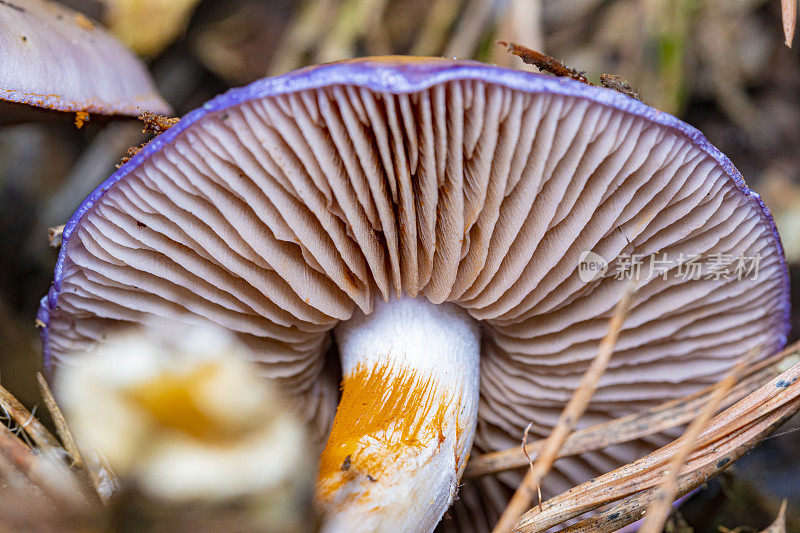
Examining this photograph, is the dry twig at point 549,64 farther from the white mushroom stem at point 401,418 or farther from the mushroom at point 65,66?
the mushroom at point 65,66

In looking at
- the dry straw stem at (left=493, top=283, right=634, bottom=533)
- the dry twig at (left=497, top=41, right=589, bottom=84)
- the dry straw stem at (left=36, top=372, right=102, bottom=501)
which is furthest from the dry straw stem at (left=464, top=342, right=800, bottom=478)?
the dry straw stem at (left=36, top=372, right=102, bottom=501)

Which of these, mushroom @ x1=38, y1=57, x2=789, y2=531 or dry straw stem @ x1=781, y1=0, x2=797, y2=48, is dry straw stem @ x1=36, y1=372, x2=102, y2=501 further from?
dry straw stem @ x1=781, y1=0, x2=797, y2=48

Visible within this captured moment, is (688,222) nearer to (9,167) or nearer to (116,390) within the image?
(116,390)

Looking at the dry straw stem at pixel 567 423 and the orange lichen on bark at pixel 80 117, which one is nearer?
the dry straw stem at pixel 567 423

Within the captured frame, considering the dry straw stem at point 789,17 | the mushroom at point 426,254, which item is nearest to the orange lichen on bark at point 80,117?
the mushroom at point 426,254

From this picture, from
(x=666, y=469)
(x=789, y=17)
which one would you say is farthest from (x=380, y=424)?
(x=789, y=17)

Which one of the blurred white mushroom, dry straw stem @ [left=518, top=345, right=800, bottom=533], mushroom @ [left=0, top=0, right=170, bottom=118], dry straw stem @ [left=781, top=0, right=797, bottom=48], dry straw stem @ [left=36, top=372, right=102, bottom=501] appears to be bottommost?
dry straw stem @ [left=518, top=345, right=800, bottom=533]
